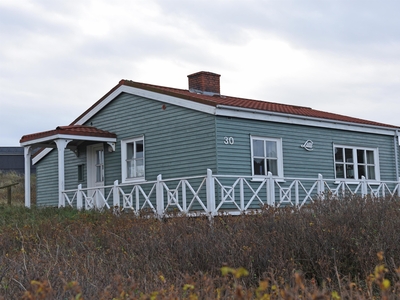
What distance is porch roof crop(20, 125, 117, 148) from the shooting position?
16.9m

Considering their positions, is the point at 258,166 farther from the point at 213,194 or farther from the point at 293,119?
the point at 213,194

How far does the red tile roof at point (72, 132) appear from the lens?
16875 millimetres

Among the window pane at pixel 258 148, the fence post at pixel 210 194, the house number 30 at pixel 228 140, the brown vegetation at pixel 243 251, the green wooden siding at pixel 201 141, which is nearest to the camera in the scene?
the brown vegetation at pixel 243 251

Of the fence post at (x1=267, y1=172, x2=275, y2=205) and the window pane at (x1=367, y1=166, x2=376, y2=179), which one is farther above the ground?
the window pane at (x1=367, y1=166, x2=376, y2=179)

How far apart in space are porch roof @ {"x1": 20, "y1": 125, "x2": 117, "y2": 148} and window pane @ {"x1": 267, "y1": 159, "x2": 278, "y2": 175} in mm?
4810

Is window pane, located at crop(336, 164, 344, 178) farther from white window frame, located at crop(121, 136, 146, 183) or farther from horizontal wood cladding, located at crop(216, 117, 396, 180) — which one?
white window frame, located at crop(121, 136, 146, 183)

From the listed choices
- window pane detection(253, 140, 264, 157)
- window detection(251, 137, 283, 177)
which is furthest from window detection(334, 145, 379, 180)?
window pane detection(253, 140, 264, 157)

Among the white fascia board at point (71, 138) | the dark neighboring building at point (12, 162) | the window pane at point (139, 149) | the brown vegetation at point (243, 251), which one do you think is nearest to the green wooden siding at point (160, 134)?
the window pane at point (139, 149)

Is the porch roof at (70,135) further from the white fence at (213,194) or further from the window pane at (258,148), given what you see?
the window pane at (258,148)

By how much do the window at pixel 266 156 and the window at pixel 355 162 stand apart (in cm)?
256

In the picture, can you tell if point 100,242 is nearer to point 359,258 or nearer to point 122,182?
point 359,258

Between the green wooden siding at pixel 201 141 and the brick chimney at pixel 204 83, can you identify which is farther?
the brick chimney at pixel 204 83

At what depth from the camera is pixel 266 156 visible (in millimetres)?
16062

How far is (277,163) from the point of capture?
16312mm
